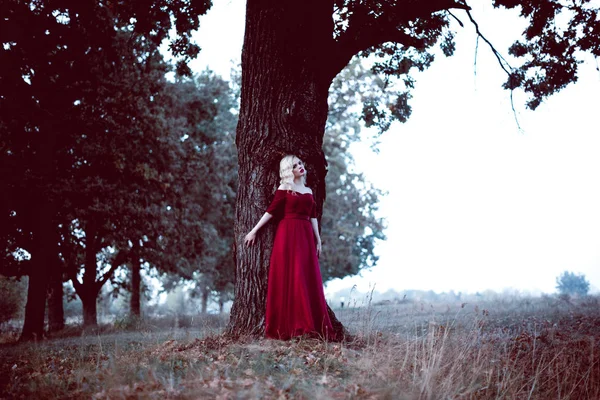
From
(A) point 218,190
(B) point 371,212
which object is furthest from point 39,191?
(B) point 371,212

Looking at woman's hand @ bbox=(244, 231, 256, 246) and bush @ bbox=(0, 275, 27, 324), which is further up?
woman's hand @ bbox=(244, 231, 256, 246)

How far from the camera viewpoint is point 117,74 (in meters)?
14.7

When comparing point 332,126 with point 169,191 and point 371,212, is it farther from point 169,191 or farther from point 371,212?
point 169,191

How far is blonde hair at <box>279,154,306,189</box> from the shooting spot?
7133mm

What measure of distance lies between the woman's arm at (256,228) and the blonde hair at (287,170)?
0.50 meters

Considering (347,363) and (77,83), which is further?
(77,83)

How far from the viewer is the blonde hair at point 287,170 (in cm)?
713

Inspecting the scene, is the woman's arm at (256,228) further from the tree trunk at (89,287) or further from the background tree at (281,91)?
the tree trunk at (89,287)

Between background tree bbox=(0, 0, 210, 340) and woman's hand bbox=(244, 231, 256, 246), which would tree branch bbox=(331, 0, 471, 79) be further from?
background tree bbox=(0, 0, 210, 340)

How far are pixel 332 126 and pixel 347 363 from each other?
22798mm

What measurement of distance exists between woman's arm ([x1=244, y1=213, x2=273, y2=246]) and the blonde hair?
0.50m

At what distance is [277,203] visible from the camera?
23.4 ft

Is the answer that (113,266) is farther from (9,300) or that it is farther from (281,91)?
(281,91)

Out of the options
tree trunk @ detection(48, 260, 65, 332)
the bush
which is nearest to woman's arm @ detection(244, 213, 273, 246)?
tree trunk @ detection(48, 260, 65, 332)
